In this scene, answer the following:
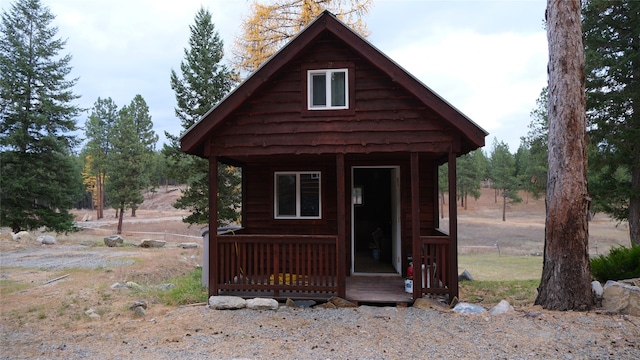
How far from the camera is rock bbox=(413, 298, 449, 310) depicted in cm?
665

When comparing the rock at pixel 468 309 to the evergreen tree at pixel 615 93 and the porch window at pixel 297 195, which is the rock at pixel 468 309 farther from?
the evergreen tree at pixel 615 93

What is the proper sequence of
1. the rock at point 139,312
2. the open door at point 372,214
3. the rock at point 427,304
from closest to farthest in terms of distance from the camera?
1. the rock at point 427,304
2. the rock at point 139,312
3. the open door at point 372,214

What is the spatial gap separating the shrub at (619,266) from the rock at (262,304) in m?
6.28

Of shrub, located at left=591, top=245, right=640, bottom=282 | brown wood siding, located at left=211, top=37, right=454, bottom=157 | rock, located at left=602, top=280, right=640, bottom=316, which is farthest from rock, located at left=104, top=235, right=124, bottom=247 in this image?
rock, located at left=602, top=280, right=640, bottom=316

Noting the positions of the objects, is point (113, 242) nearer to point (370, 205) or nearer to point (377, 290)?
point (370, 205)

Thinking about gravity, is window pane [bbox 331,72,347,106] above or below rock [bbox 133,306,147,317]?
above

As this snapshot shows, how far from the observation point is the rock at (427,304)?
6652 mm

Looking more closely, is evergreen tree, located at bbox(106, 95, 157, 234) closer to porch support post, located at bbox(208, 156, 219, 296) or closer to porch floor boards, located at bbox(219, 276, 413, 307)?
porch support post, located at bbox(208, 156, 219, 296)

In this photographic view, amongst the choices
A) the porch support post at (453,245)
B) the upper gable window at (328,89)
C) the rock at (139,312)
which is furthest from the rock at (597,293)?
the rock at (139,312)

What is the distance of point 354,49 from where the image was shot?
23.0 feet

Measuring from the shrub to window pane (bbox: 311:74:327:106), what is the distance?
6.27 m

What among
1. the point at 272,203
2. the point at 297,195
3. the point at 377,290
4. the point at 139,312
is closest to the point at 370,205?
the point at 297,195

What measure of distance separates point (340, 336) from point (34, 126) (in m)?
22.5

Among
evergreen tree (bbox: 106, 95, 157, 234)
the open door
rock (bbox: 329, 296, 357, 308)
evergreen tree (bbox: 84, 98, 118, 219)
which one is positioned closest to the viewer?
rock (bbox: 329, 296, 357, 308)
